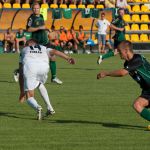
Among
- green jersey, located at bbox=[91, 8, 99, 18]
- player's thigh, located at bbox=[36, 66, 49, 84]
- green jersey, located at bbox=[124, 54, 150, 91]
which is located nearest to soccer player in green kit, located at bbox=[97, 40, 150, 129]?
green jersey, located at bbox=[124, 54, 150, 91]

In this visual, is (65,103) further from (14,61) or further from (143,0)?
(143,0)

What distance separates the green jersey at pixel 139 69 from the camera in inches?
444

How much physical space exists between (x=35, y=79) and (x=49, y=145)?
2.58m

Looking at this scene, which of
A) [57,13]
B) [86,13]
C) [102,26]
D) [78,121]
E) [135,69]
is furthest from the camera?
[86,13]

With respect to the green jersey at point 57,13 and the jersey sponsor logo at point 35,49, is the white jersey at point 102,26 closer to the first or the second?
the green jersey at point 57,13

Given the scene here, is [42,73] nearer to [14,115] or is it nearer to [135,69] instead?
[14,115]

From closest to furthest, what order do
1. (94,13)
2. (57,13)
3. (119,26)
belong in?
(119,26) < (57,13) < (94,13)

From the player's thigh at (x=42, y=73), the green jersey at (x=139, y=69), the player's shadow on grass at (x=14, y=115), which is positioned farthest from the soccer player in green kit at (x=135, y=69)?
the player's shadow on grass at (x=14, y=115)

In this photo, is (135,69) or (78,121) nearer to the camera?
(135,69)

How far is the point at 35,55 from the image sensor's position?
41.6 feet

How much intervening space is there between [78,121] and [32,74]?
1.17 m

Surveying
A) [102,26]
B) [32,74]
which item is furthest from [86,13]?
[32,74]

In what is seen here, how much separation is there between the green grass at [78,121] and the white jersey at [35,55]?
107 centimetres

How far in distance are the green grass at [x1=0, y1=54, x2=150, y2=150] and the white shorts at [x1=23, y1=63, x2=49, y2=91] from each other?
65 centimetres
